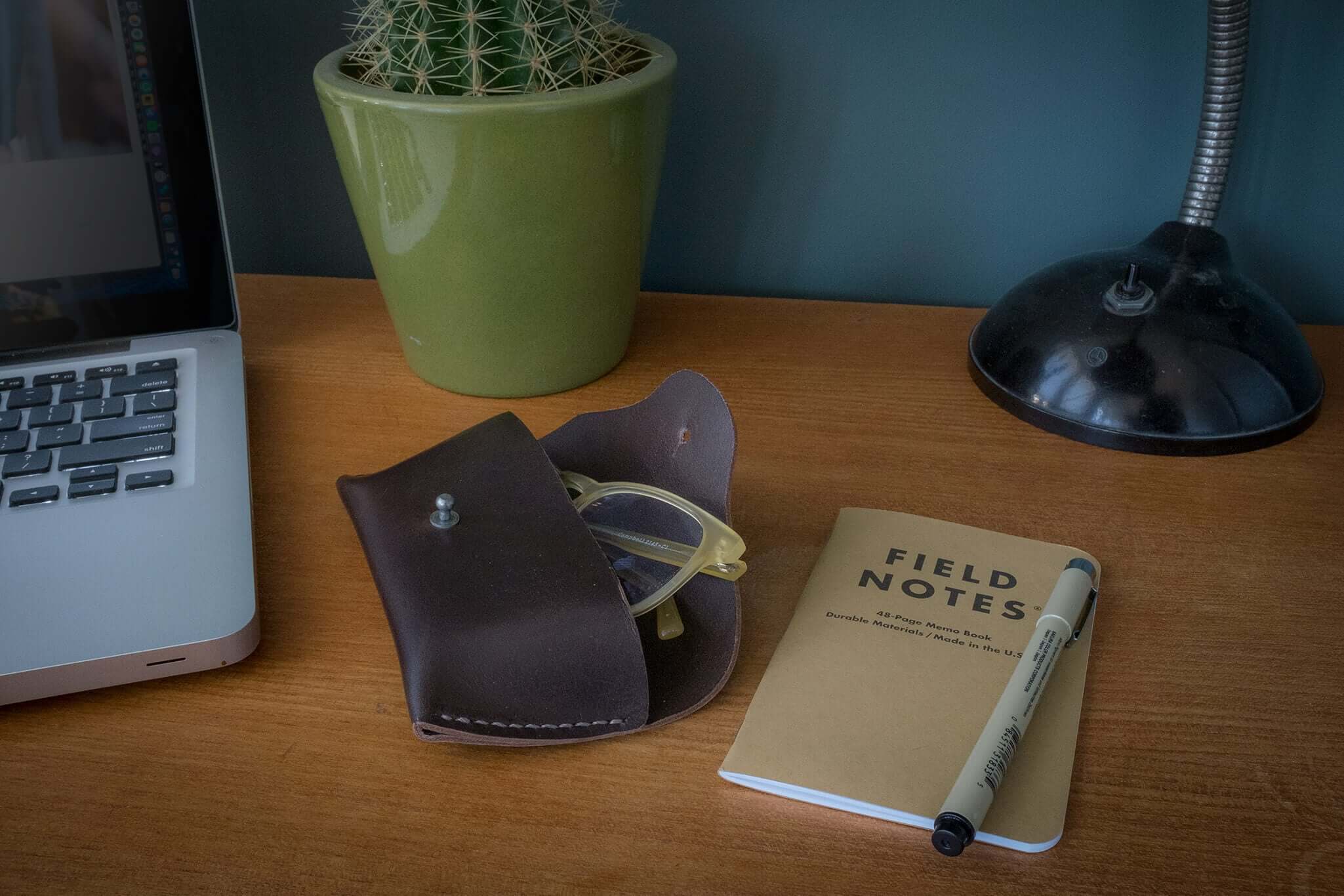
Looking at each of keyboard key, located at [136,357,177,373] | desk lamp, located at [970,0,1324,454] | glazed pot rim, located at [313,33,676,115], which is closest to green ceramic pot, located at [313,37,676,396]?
glazed pot rim, located at [313,33,676,115]

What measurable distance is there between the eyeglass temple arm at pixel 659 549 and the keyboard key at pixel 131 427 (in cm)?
23

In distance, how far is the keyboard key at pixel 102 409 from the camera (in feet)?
1.70

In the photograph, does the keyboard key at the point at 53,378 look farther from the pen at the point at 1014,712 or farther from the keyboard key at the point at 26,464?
the pen at the point at 1014,712

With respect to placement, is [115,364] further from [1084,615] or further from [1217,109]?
[1217,109]

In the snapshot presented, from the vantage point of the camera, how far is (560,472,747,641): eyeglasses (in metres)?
0.44

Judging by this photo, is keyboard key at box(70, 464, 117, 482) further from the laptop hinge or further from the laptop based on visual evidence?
the laptop hinge

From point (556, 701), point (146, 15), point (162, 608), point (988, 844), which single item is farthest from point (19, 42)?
point (988, 844)

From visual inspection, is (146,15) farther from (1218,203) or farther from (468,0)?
(1218,203)

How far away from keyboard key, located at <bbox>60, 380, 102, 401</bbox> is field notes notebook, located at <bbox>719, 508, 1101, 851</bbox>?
1.23 feet

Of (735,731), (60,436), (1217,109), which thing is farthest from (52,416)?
(1217,109)

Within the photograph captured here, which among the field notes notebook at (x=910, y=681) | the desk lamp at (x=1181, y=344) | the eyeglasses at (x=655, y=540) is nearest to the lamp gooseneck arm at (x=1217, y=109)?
the desk lamp at (x=1181, y=344)

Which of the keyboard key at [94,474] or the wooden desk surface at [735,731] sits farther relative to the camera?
the keyboard key at [94,474]

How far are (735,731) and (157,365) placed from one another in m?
0.39

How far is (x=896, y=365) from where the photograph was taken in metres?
0.67
